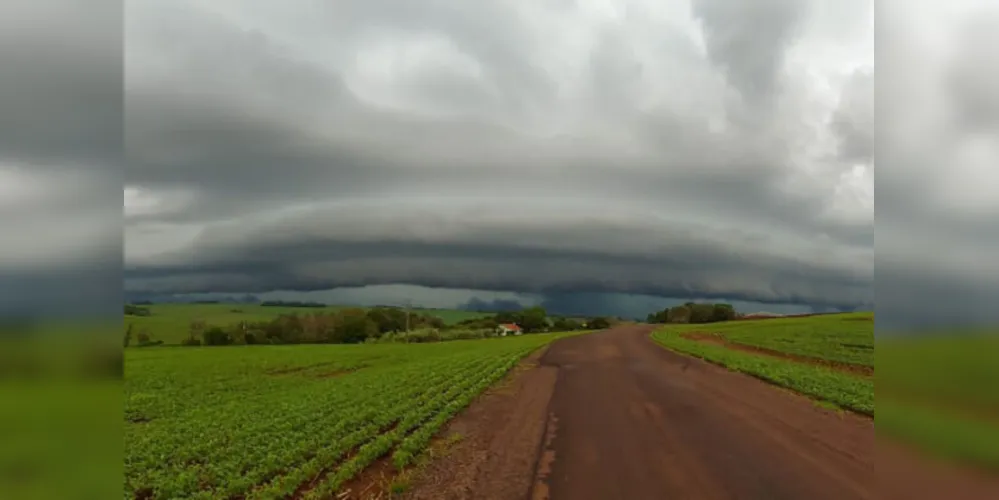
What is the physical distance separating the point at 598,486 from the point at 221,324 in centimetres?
8432

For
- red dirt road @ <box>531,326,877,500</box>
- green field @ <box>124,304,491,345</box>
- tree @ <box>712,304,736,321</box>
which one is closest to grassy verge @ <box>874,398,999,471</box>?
red dirt road @ <box>531,326,877,500</box>

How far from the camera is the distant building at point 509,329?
11594 cm

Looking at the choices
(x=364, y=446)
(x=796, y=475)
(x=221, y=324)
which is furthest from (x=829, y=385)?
(x=221, y=324)

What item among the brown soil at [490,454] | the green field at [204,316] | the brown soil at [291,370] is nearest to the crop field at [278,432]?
the brown soil at [490,454]

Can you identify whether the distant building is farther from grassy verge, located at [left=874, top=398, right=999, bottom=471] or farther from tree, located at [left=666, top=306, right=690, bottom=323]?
grassy verge, located at [left=874, top=398, right=999, bottom=471]

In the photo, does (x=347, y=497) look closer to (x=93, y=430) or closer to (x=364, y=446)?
(x=364, y=446)

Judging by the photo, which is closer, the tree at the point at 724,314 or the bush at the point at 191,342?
the bush at the point at 191,342

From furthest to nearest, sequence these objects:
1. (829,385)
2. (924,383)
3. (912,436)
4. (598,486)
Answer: (829,385), (598,486), (912,436), (924,383)

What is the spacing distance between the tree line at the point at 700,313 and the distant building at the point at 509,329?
3668cm

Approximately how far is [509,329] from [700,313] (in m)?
44.2

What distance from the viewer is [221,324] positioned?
79.1m

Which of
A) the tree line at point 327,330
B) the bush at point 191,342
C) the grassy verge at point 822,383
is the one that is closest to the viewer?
the grassy verge at point 822,383

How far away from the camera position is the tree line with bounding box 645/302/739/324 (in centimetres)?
11525

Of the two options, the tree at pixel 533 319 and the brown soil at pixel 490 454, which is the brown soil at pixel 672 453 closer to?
the brown soil at pixel 490 454
